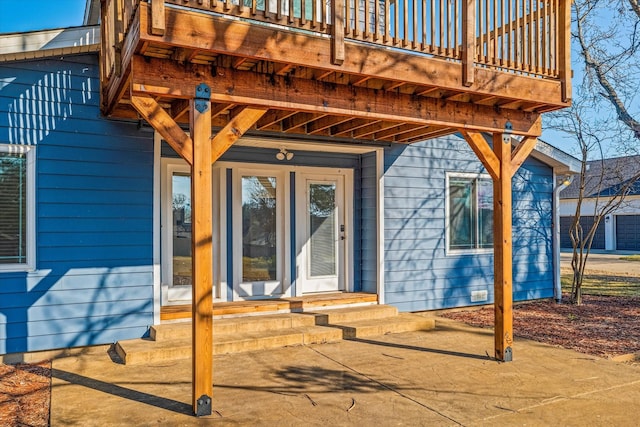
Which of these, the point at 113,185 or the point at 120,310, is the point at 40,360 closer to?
the point at 120,310

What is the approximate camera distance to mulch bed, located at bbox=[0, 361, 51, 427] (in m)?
3.45

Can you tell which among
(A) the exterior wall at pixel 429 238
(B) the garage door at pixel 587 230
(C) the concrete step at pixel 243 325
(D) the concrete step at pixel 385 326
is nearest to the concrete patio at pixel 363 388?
(D) the concrete step at pixel 385 326

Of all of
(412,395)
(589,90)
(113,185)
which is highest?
(589,90)

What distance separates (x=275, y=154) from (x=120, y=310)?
273cm

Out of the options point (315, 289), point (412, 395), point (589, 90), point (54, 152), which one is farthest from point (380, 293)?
point (589, 90)

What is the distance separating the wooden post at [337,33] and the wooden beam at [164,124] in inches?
50.4

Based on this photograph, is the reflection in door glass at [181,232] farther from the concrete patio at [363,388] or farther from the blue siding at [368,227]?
the blue siding at [368,227]

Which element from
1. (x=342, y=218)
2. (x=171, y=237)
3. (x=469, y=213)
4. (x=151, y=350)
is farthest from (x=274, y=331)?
(x=469, y=213)

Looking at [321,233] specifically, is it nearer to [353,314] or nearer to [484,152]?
[353,314]

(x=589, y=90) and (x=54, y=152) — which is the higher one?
(x=589, y=90)

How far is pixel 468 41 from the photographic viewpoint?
14.7ft

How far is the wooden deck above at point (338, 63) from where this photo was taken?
11.5 feet

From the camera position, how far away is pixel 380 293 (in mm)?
6844

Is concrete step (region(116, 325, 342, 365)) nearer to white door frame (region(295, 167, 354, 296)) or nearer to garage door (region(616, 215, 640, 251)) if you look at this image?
white door frame (region(295, 167, 354, 296))
